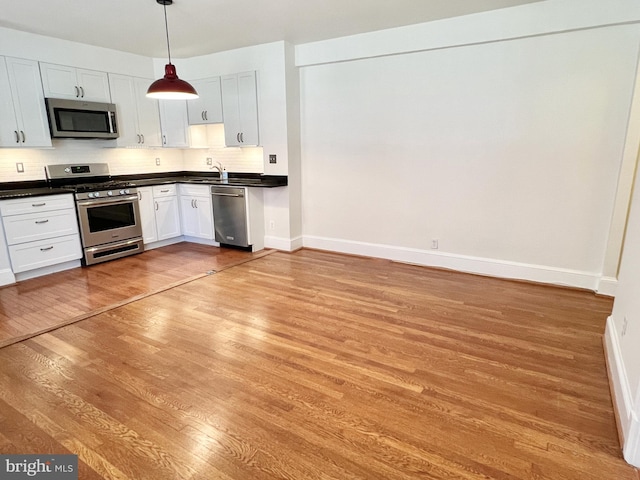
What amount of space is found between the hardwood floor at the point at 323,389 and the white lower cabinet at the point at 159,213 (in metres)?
1.93

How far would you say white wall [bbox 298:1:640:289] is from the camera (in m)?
3.37

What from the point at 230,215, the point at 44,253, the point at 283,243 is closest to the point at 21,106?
the point at 44,253

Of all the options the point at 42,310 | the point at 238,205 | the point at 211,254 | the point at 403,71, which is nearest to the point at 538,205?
the point at 403,71

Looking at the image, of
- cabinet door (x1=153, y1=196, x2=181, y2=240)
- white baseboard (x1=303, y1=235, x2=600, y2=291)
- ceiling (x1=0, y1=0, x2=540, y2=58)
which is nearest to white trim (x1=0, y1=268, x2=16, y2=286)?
cabinet door (x1=153, y1=196, x2=181, y2=240)

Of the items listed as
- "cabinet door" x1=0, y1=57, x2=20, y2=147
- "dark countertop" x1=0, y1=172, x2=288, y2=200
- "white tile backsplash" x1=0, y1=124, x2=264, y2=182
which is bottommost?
"dark countertop" x1=0, y1=172, x2=288, y2=200

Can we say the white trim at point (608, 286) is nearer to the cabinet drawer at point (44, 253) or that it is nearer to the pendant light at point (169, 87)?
the pendant light at point (169, 87)

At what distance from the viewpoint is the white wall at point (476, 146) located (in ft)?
11.0

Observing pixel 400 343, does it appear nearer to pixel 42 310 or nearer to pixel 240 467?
pixel 240 467

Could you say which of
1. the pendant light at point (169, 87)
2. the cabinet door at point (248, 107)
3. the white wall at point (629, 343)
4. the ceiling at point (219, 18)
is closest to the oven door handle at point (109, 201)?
the cabinet door at point (248, 107)

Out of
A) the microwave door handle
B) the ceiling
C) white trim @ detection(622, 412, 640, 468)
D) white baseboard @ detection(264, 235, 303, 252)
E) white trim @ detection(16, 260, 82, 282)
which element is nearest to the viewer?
white trim @ detection(622, 412, 640, 468)

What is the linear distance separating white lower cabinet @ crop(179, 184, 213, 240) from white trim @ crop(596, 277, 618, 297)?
4679mm

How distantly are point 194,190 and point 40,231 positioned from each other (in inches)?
76.0

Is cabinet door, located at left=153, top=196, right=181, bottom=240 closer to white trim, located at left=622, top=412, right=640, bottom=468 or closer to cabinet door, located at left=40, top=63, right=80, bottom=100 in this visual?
cabinet door, located at left=40, top=63, right=80, bottom=100

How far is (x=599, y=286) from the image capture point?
11.5 feet
